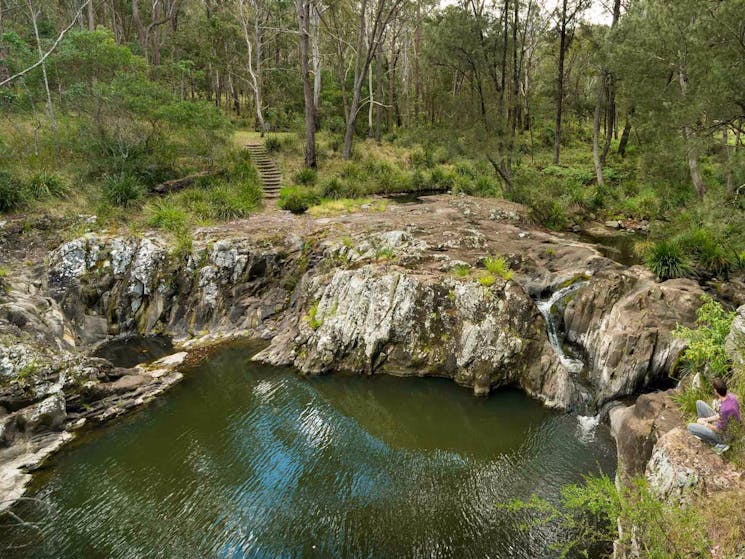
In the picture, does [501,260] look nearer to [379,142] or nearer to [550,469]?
[550,469]

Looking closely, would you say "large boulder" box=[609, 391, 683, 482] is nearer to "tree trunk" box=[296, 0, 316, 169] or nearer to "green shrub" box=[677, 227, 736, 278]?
A: "green shrub" box=[677, 227, 736, 278]

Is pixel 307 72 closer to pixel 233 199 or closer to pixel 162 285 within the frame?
pixel 233 199

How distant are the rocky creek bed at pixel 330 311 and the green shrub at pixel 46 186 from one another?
2753 mm

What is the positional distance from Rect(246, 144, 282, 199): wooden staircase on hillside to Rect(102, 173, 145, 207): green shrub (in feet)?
18.9

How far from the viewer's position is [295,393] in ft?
34.0

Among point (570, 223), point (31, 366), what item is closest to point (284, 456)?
point (31, 366)

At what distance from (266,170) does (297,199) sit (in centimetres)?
550

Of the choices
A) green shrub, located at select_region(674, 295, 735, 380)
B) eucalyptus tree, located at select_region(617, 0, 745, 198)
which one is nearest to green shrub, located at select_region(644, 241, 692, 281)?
green shrub, located at select_region(674, 295, 735, 380)

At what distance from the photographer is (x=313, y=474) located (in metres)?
7.70

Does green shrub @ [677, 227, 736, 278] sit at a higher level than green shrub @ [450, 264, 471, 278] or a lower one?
higher

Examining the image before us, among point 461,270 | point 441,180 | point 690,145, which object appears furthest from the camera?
point 441,180

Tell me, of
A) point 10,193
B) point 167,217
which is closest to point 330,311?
point 167,217

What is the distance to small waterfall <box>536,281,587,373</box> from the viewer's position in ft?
33.2

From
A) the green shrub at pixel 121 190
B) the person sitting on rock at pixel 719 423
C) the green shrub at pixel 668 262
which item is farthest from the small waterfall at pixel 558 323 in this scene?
the green shrub at pixel 121 190
